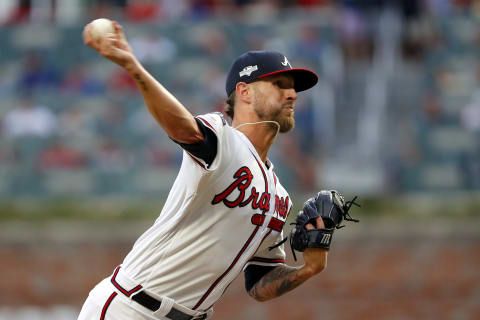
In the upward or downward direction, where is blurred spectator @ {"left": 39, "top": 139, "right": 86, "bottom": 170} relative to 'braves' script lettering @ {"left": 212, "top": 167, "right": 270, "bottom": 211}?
upward

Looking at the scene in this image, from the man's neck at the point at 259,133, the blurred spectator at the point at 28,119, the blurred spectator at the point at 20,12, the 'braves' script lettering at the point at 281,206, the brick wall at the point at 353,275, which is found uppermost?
the blurred spectator at the point at 20,12

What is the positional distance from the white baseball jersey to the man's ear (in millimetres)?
191

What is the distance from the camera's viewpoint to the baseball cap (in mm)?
3492

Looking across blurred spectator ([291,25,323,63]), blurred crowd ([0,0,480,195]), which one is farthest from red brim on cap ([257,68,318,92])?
blurred spectator ([291,25,323,63])

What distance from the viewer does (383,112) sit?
9.25 meters

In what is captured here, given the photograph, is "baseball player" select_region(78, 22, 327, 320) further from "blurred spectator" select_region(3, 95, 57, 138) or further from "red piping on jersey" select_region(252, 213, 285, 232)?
"blurred spectator" select_region(3, 95, 57, 138)

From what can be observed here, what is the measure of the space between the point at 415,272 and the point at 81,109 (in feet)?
13.8

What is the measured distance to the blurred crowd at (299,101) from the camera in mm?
8344

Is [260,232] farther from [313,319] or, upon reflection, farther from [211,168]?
[313,319]

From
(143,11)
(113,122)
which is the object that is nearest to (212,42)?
(143,11)

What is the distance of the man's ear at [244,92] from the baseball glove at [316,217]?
0.54 metres

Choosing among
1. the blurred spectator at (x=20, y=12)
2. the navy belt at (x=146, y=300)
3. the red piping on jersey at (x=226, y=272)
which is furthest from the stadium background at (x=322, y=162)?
the navy belt at (x=146, y=300)

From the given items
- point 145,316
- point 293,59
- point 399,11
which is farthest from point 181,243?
point 399,11

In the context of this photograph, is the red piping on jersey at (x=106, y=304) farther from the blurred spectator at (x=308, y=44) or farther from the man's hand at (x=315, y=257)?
the blurred spectator at (x=308, y=44)
